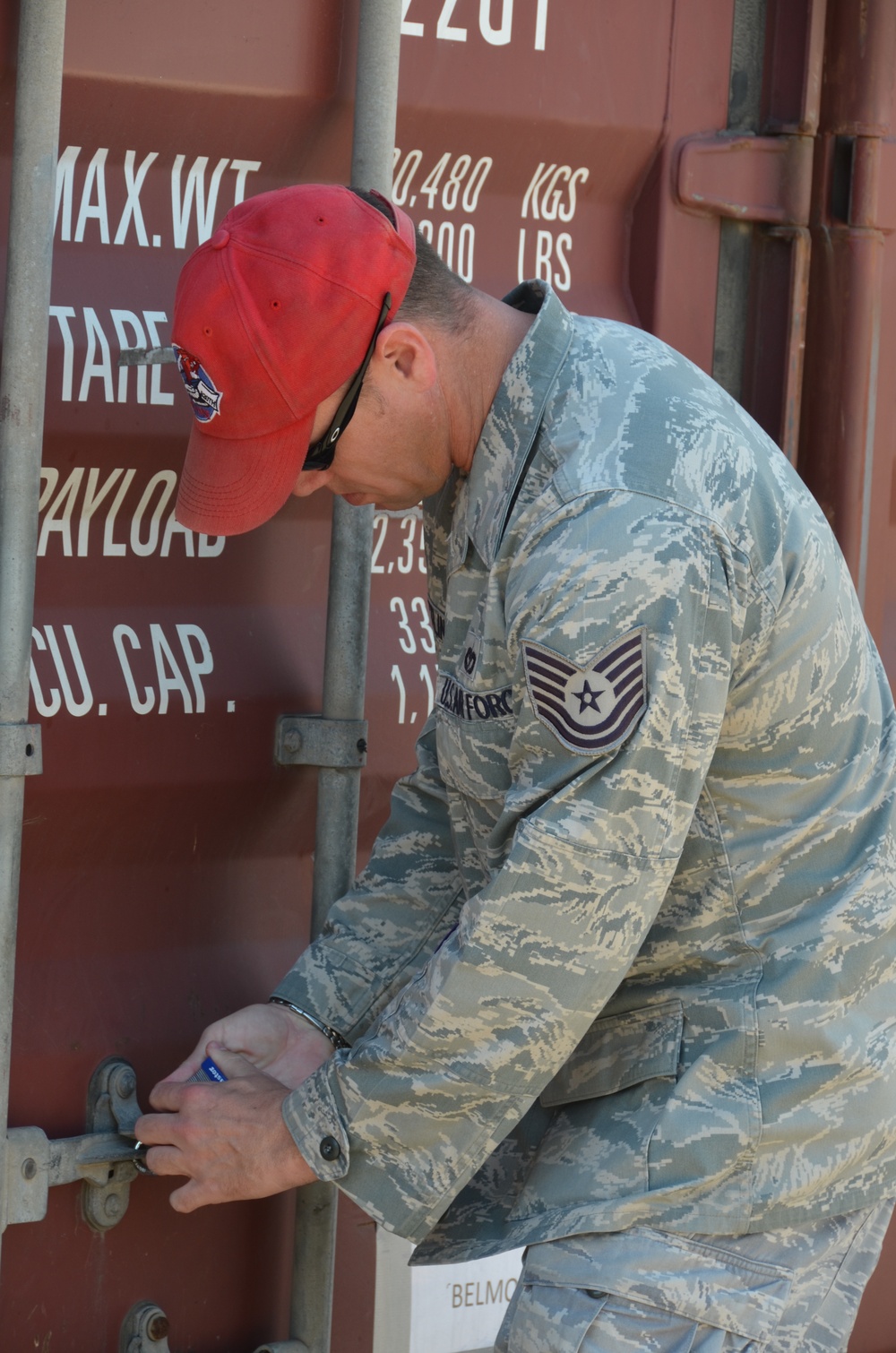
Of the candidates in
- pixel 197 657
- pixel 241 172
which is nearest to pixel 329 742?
pixel 197 657

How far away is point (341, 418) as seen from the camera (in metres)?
1.60

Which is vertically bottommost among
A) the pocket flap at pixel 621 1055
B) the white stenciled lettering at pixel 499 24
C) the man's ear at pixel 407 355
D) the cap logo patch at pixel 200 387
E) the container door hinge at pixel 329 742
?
the pocket flap at pixel 621 1055

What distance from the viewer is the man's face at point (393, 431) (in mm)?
1583

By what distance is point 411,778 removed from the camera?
1.94 metres

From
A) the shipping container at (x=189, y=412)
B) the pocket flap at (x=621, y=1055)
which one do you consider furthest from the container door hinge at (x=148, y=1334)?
the pocket flap at (x=621, y=1055)

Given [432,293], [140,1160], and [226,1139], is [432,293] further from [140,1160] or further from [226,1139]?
[140,1160]

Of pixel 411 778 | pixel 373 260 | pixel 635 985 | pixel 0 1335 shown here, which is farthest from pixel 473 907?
pixel 0 1335

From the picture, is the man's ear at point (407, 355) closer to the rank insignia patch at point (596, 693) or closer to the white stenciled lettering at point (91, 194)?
the rank insignia patch at point (596, 693)

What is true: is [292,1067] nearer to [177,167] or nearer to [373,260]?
[373,260]

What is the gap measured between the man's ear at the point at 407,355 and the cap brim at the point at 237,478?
0.29 feet

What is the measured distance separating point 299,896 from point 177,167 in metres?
0.86

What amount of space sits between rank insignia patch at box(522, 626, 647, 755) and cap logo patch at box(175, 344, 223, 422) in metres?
0.39

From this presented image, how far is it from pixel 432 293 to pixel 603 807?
54 cm

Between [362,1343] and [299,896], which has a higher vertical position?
[299,896]
